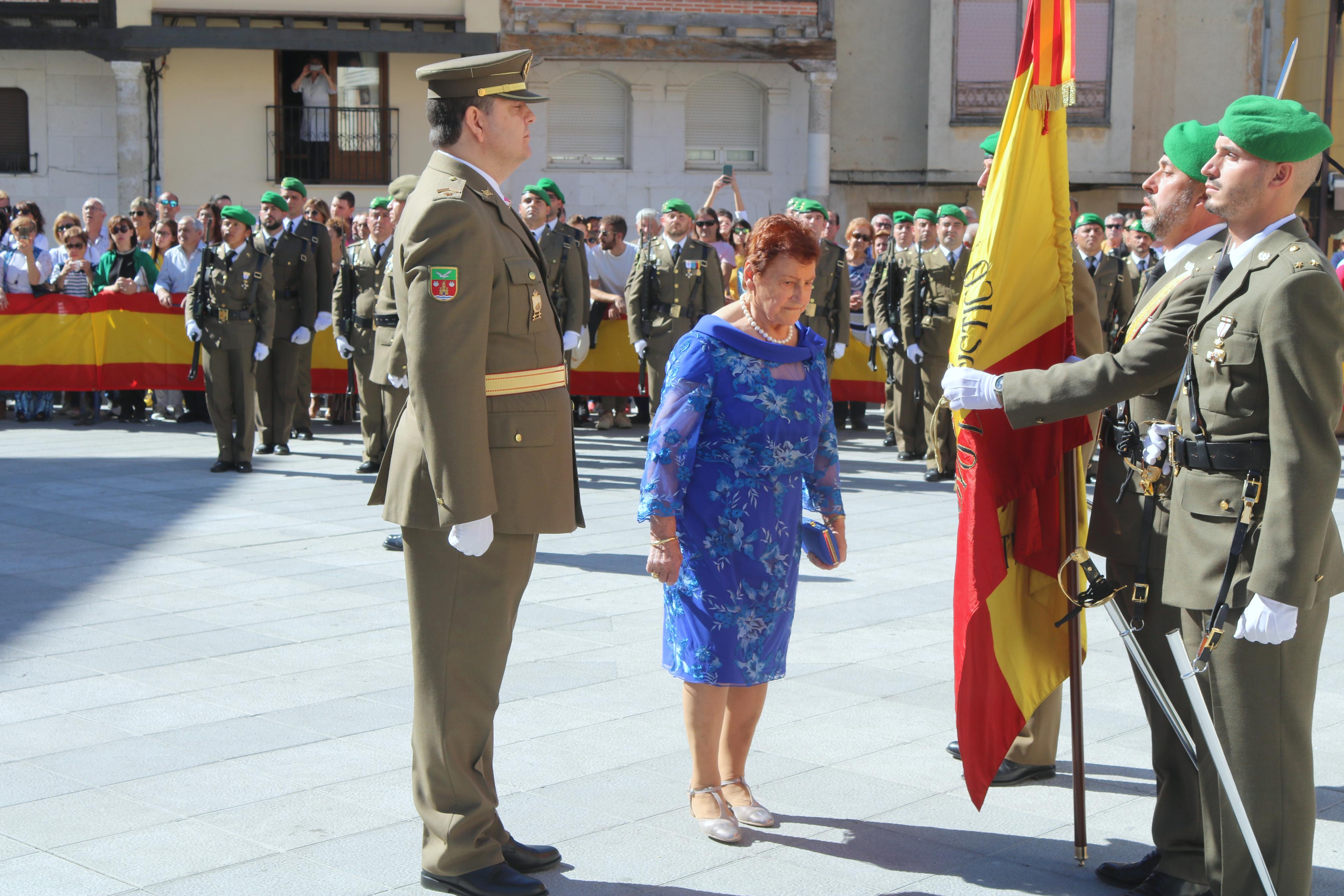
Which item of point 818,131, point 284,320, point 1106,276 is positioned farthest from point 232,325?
point 818,131

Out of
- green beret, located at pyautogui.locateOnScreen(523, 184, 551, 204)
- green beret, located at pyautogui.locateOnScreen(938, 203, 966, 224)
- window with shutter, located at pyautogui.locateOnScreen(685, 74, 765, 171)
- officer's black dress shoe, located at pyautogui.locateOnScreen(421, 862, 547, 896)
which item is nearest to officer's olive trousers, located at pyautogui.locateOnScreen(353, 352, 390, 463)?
green beret, located at pyautogui.locateOnScreen(523, 184, 551, 204)

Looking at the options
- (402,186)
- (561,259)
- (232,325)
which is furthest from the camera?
(561,259)

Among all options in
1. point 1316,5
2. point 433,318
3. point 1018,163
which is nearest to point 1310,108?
point 1316,5

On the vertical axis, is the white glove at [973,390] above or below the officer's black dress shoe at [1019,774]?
above

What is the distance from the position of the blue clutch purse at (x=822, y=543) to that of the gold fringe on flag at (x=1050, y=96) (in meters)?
1.43

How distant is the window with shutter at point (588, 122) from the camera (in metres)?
24.4

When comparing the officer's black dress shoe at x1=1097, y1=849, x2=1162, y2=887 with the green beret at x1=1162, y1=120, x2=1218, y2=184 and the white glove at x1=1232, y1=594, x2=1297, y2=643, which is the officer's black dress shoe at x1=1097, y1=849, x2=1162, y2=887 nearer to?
the white glove at x1=1232, y1=594, x2=1297, y2=643

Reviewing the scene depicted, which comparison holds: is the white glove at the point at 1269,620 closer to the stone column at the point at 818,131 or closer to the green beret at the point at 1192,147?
the green beret at the point at 1192,147

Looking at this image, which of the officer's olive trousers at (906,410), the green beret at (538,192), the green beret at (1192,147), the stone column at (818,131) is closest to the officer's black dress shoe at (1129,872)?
the green beret at (1192,147)

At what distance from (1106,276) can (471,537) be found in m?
9.61

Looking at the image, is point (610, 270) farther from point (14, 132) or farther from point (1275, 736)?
point (14, 132)

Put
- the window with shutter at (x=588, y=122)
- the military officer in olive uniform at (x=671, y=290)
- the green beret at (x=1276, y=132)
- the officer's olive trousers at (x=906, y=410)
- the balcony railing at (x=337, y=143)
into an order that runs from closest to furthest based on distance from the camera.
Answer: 1. the green beret at (x=1276, y=132)
2. the military officer in olive uniform at (x=671, y=290)
3. the officer's olive trousers at (x=906, y=410)
4. the balcony railing at (x=337, y=143)
5. the window with shutter at (x=588, y=122)

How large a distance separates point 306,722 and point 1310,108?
25.1 m

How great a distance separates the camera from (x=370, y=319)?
10.9 metres
